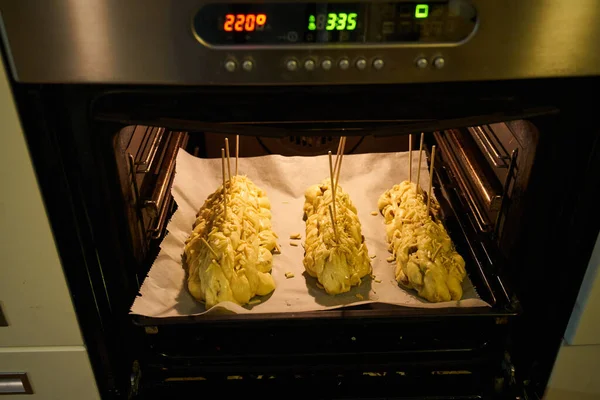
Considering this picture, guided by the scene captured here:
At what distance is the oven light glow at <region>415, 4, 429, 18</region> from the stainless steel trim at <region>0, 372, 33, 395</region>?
36.6 inches

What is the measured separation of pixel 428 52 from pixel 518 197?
342 mm

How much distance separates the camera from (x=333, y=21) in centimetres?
72

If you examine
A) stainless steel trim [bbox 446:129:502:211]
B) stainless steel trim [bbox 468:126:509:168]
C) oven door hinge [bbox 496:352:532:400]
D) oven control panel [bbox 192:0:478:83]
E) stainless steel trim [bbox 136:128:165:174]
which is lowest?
oven door hinge [bbox 496:352:532:400]

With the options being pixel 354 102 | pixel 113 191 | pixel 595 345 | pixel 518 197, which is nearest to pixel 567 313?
pixel 595 345

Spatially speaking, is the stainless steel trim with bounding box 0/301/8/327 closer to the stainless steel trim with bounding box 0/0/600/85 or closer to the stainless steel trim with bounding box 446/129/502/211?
the stainless steel trim with bounding box 0/0/600/85

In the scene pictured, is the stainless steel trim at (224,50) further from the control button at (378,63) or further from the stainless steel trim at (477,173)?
the stainless steel trim at (477,173)

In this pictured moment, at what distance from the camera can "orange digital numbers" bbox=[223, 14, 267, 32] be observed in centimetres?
71

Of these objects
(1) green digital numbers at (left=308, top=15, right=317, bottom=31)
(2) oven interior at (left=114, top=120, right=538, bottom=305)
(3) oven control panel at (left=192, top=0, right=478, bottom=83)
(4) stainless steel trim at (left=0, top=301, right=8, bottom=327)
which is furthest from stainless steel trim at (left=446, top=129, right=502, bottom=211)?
(4) stainless steel trim at (left=0, top=301, right=8, bottom=327)

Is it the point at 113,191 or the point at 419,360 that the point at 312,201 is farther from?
the point at 113,191

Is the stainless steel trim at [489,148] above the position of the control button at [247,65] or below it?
A: below

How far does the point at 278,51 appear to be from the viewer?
2.40 feet

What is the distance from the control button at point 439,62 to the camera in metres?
0.74

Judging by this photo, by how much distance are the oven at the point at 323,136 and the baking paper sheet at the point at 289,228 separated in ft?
A: 0.16

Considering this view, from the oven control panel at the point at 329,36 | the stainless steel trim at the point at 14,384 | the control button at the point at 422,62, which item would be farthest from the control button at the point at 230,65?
the stainless steel trim at the point at 14,384
